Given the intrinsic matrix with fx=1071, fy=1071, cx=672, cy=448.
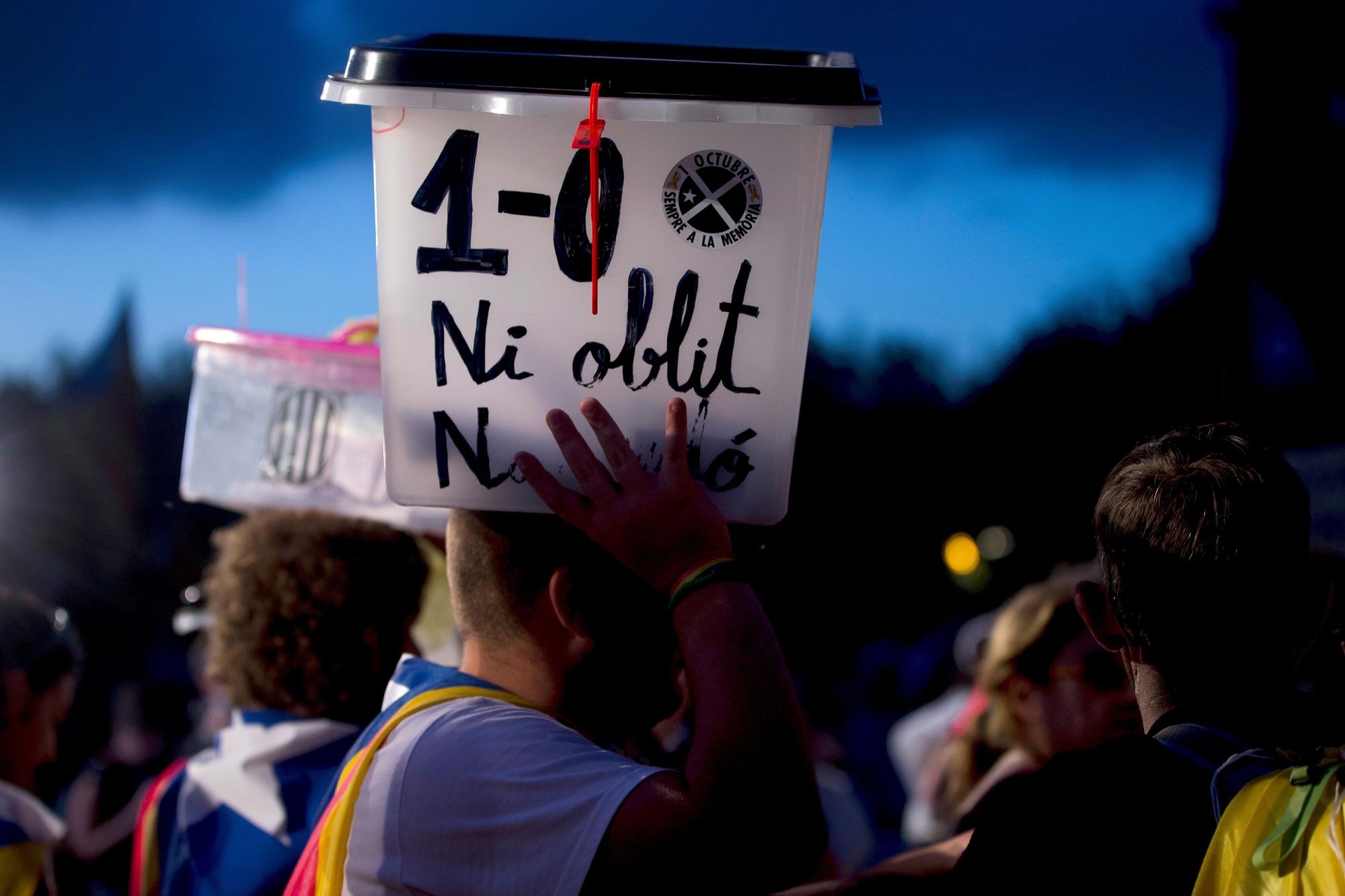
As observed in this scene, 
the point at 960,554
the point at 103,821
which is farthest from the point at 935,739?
the point at 960,554

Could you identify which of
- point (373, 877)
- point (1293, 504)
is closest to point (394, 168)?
point (373, 877)

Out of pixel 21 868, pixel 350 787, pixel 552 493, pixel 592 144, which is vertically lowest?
pixel 21 868

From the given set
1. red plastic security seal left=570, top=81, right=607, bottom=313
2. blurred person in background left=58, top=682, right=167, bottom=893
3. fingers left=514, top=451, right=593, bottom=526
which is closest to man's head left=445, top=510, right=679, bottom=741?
fingers left=514, top=451, right=593, bottom=526

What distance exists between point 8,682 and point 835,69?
7.97 ft

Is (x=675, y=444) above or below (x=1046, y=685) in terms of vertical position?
above

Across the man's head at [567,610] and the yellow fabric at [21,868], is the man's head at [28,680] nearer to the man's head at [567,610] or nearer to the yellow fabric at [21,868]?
the yellow fabric at [21,868]

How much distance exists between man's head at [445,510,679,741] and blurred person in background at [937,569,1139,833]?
5.24 ft

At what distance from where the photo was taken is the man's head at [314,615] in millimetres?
2451

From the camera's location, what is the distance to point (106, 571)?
13180mm

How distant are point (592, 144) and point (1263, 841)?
3.18 ft

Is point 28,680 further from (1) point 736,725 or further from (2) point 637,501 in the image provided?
(1) point 736,725

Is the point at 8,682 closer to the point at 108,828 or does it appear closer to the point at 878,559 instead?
the point at 108,828

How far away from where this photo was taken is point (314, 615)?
2.49 meters

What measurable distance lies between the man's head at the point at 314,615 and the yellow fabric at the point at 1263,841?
189 cm
